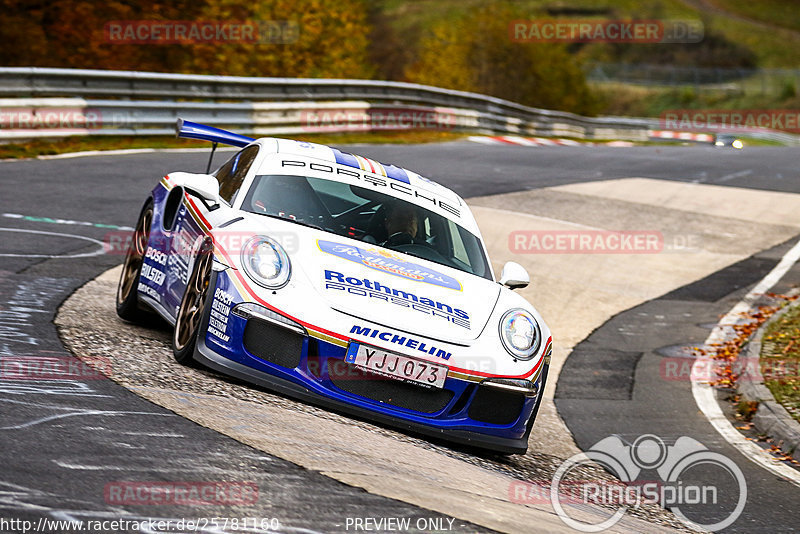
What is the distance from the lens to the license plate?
5527 millimetres

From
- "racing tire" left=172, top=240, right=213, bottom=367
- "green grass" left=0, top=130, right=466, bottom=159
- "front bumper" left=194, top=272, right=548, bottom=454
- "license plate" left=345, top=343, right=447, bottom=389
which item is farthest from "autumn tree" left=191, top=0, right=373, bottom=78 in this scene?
"license plate" left=345, top=343, right=447, bottom=389

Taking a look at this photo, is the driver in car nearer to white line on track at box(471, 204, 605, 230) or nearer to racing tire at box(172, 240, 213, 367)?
racing tire at box(172, 240, 213, 367)

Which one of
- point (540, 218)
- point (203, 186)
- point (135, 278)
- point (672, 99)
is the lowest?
point (135, 278)

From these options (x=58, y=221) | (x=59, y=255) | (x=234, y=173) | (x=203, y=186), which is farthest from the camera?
(x=58, y=221)

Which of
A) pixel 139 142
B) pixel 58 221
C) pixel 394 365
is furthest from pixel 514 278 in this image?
pixel 139 142

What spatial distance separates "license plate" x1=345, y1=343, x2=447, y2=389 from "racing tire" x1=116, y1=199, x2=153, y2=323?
2.28 meters

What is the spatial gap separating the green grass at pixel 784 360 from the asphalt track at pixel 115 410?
0.70 meters

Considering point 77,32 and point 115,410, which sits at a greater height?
point 77,32

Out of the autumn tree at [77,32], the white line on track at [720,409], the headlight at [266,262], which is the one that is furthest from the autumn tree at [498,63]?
the headlight at [266,262]

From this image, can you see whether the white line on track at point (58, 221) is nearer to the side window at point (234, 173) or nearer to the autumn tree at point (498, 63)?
the side window at point (234, 173)

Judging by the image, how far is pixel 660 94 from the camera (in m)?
81.5

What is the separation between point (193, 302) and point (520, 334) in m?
1.83

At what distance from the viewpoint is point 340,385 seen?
558 centimetres

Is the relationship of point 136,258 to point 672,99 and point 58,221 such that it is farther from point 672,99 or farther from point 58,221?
point 672,99
